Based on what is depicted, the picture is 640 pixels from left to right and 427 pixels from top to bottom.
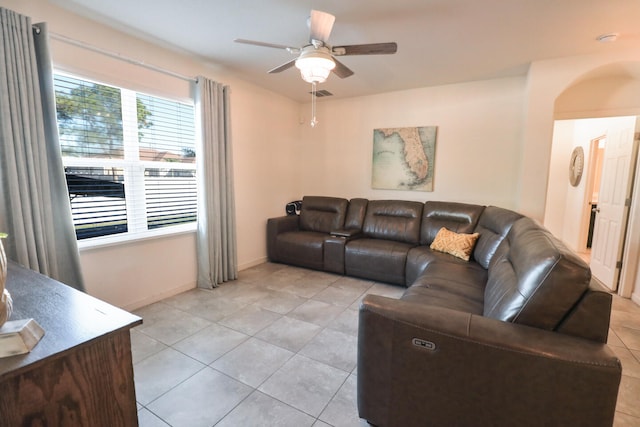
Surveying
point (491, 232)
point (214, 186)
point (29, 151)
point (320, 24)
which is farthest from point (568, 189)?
point (29, 151)

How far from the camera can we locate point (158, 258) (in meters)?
2.92

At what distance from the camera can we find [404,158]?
13.5ft

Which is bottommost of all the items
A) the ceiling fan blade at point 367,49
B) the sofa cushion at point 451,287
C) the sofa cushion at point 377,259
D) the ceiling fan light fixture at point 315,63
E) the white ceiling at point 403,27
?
the sofa cushion at point 377,259

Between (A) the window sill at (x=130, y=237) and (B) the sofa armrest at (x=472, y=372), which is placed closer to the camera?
(B) the sofa armrest at (x=472, y=372)

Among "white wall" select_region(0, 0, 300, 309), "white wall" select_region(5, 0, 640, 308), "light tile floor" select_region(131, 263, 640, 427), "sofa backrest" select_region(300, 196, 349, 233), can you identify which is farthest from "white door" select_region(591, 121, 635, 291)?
"white wall" select_region(0, 0, 300, 309)

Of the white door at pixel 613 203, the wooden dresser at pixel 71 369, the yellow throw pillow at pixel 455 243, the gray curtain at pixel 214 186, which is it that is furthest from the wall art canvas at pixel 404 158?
the wooden dresser at pixel 71 369

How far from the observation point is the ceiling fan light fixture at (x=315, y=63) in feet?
6.54

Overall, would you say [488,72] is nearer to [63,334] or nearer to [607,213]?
[607,213]

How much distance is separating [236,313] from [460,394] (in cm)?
199

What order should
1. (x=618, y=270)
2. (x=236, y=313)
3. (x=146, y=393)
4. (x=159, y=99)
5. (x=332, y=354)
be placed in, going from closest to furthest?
1. (x=146, y=393)
2. (x=332, y=354)
3. (x=236, y=313)
4. (x=159, y=99)
5. (x=618, y=270)

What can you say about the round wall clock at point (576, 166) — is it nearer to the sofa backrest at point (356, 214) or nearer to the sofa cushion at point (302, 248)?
the sofa backrest at point (356, 214)

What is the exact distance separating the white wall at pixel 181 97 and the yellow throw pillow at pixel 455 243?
7.74 ft

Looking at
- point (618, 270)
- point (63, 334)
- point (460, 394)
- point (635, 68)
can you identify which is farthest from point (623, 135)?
point (63, 334)

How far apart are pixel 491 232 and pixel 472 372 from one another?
2.07 m
